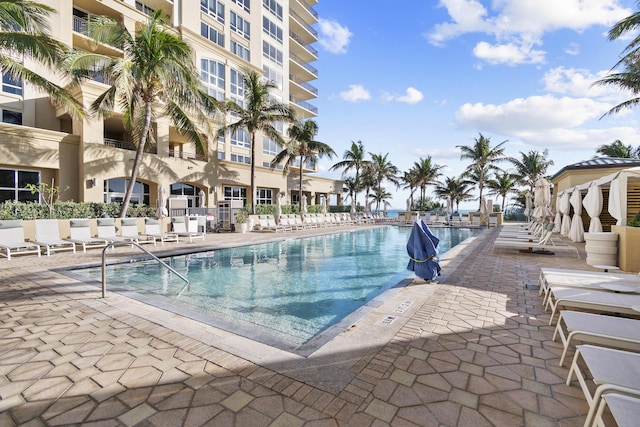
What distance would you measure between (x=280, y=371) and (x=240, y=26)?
30.7 m

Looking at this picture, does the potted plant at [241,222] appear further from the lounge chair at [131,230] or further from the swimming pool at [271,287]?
the swimming pool at [271,287]

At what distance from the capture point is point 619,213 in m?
7.77

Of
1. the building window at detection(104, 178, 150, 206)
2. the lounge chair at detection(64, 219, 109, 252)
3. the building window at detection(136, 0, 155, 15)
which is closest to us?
the lounge chair at detection(64, 219, 109, 252)

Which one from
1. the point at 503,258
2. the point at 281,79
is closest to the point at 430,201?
the point at 281,79

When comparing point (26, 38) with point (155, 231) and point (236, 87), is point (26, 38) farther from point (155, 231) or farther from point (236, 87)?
point (236, 87)

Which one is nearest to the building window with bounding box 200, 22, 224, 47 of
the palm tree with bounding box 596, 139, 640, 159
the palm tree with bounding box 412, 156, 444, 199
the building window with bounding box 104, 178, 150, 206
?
the building window with bounding box 104, 178, 150, 206

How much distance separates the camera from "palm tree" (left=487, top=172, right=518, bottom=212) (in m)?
33.7

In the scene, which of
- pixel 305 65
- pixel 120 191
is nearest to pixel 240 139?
pixel 120 191

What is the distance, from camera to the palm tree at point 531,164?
31.2 meters

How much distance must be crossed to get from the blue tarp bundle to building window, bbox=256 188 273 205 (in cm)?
2119

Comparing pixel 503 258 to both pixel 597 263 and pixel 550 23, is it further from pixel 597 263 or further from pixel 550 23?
pixel 550 23

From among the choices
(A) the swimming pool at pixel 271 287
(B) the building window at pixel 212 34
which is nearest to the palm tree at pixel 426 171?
(B) the building window at pixel 212 34

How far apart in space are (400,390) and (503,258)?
8.16 meters

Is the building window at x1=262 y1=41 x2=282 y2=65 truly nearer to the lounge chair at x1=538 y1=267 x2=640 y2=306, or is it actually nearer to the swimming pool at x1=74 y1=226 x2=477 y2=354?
the swimming pool at x1=74 y1=226 x2=477 y2=354
